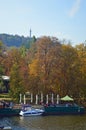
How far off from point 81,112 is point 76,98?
1096 centimetres

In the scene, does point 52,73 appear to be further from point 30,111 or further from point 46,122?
point 46,122

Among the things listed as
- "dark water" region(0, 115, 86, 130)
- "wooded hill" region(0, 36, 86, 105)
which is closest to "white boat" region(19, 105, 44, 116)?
"dark water" region(0, 115, 86, 130)

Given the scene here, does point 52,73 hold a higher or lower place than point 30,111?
higher

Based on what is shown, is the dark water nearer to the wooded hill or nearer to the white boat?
the white boat

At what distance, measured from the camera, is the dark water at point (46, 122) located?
52.5 m

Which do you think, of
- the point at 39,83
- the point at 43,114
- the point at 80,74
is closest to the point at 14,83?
the point at 39,83

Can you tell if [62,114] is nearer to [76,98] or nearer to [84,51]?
[76,98]

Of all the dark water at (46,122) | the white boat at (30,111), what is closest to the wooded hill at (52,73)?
the white boat at (30,111)

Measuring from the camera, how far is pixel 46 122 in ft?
189

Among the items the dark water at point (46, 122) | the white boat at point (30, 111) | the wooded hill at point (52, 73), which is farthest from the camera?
the wooded hill at point (52, 73)

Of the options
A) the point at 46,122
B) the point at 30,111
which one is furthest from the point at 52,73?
the point at 46,122

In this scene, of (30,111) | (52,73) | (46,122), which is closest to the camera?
(46,122)

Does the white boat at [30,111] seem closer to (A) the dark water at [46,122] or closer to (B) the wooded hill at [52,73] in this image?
(A) the dark water at [46,122]

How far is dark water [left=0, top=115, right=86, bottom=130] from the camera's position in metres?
52.5
